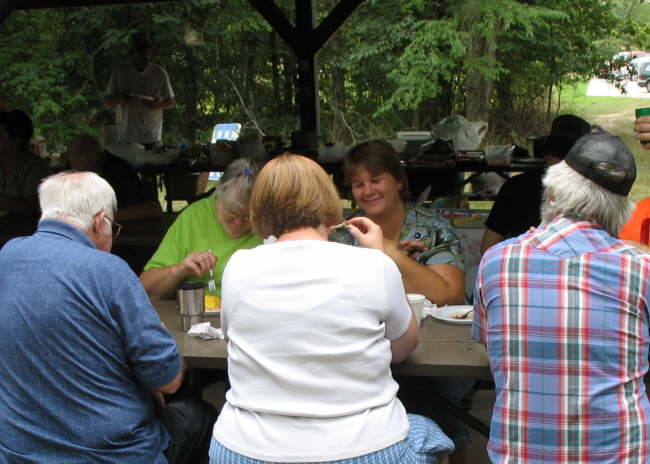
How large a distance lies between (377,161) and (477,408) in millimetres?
1308

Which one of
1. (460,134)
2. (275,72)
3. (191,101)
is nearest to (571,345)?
(460,134)

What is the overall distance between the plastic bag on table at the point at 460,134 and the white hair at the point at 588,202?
12.7 ft

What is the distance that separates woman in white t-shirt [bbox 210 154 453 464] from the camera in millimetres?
1508

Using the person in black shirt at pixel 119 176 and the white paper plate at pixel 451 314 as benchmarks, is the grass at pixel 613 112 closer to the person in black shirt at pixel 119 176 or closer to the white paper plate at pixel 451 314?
the person in black shirt at pixel 119 176

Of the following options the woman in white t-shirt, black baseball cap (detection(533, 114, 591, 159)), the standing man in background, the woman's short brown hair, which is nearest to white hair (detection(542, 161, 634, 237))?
the woman in white t-shirt

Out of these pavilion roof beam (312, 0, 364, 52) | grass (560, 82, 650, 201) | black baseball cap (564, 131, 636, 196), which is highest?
pavilion roof beam (312, 0, 364, 52)

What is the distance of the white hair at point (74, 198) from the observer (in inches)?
69.4

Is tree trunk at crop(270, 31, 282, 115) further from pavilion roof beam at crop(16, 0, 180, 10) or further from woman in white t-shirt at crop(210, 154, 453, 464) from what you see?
woman in white t-shirt at crop(210, 154, 453, 464)

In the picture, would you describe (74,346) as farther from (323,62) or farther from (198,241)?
(323,62)

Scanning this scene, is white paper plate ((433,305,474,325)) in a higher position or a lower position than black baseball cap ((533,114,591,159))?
lower

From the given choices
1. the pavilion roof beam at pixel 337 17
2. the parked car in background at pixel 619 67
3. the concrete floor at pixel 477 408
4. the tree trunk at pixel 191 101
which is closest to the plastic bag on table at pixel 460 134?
the pavilion roof beam at pixel 337 17

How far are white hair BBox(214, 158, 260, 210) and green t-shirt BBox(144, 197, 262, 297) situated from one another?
0.11m

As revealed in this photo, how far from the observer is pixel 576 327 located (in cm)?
151

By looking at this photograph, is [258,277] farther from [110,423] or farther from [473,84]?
[473,84]
